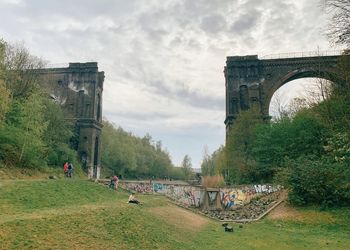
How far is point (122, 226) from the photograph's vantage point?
1341 centimetres

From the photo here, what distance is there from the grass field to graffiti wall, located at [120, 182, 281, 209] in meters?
7.18

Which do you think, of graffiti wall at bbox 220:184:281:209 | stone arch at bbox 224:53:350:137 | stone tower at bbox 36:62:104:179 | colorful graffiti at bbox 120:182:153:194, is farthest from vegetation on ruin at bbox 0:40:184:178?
stone arch at bbox 224:53:350:137

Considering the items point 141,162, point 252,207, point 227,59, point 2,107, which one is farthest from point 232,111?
point 141,162

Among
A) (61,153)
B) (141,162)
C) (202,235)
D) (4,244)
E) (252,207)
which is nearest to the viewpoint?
(4,244)

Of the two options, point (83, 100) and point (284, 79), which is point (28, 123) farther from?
point (284, 79)

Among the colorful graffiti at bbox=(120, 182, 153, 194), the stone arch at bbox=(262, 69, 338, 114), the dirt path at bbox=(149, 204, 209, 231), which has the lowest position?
the dirt path at bbox=(149, 204, 209, 231)

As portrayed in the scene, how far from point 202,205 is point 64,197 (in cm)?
1502

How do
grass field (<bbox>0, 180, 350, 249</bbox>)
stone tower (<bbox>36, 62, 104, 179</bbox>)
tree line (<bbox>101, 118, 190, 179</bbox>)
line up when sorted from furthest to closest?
tree line (<bbox>101, 118, 190, 179</bbox>) → stone tower (<bbox>36, 62, 104, 179</bbox>) → grass field (<bbox>0, 180, 350, 249</bbox>)

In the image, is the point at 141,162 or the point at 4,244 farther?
the point at 141,162

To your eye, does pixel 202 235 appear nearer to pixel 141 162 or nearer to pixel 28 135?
pixel 28 135

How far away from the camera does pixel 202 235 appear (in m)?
16.8

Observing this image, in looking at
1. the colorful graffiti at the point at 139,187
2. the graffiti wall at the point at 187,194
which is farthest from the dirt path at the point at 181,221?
the colorful graffiti at the point at 139,187

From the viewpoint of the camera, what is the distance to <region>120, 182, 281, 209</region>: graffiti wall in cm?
3132

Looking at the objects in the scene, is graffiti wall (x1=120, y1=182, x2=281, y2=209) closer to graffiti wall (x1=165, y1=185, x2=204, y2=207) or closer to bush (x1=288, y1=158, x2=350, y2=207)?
graffiti wall (x1=165, y1=185, x2=204, y2=207)
